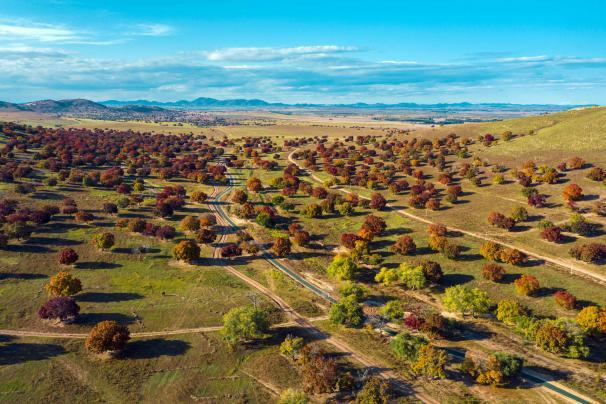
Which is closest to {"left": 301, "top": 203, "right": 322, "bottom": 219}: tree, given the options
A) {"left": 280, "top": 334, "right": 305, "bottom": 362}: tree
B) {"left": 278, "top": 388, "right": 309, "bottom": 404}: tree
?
{"left": 280, "top": 334, "right": 305, "bottom": 362}: tree

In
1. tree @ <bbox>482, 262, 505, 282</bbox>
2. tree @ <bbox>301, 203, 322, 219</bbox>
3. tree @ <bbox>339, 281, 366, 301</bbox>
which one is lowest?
tree @ <bbox>339, 281, 366, 301</bbox>

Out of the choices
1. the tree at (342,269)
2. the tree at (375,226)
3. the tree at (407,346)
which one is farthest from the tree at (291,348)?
the tree at (375,226)

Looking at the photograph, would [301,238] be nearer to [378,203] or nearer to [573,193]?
[378,203]

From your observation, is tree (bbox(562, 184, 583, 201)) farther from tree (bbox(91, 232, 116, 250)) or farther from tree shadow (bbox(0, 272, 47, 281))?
tree shadow (bbox(0, 272, 47, 281))

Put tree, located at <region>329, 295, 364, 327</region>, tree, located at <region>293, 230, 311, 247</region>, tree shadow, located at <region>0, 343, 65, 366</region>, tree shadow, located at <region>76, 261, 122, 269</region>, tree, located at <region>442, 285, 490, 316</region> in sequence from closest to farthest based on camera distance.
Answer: tree shadow, located at <region>0, 343, 65, 366</region> < tree, located at <region>329, 295, 364, 327</region> < tree, located at <region>442, 285, 490, 316</region> < tree shadow, located at <region>76, 261, 122, 269</region> < tree, located at <region>293, 230, 311, 247</region>

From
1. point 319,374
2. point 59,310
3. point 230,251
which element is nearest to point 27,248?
point 59,310

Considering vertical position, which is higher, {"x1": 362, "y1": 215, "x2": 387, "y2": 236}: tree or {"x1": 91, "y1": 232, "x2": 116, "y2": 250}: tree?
{"x1": 362, "y1": 215, "x2": 387, "y2": 236}: tree
